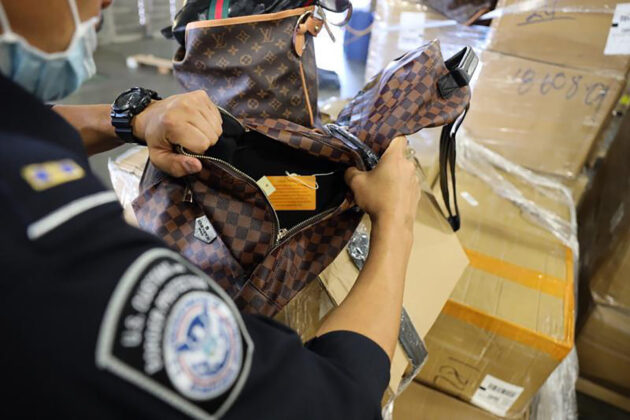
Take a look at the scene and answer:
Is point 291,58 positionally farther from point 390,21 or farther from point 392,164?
point 390,21

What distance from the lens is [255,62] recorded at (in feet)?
2.08

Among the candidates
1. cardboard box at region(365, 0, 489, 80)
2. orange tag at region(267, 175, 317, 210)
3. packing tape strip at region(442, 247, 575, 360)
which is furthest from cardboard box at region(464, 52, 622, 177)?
orange tag at region(267, 175, 317, 210)

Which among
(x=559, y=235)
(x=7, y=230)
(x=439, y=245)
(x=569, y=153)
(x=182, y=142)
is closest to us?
(x=7, y=230)

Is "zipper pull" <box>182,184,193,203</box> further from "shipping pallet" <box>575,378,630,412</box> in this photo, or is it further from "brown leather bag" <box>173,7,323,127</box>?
"shipping pallet" <box>575,378,630,412</box>

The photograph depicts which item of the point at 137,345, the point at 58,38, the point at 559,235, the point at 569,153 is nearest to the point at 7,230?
the point at 137,345

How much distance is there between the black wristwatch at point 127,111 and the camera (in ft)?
1.99

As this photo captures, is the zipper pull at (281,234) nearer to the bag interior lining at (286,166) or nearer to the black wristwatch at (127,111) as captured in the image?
the bag interior lining at (286,166)

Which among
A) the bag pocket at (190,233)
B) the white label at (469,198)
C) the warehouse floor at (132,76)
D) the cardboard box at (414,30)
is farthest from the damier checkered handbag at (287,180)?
the warehouse floor at (132,76)

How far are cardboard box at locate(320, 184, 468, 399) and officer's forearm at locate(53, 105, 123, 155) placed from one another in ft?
1.43

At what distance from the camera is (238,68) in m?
0.64

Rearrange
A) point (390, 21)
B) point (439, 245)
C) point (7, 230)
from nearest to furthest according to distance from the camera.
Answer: point (7, 230) < point (439, 245) < point (390, 21)

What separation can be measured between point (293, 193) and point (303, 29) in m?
0.27

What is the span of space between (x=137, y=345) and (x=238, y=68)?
1.65 feet

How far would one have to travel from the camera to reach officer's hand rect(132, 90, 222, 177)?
20.7 inches
